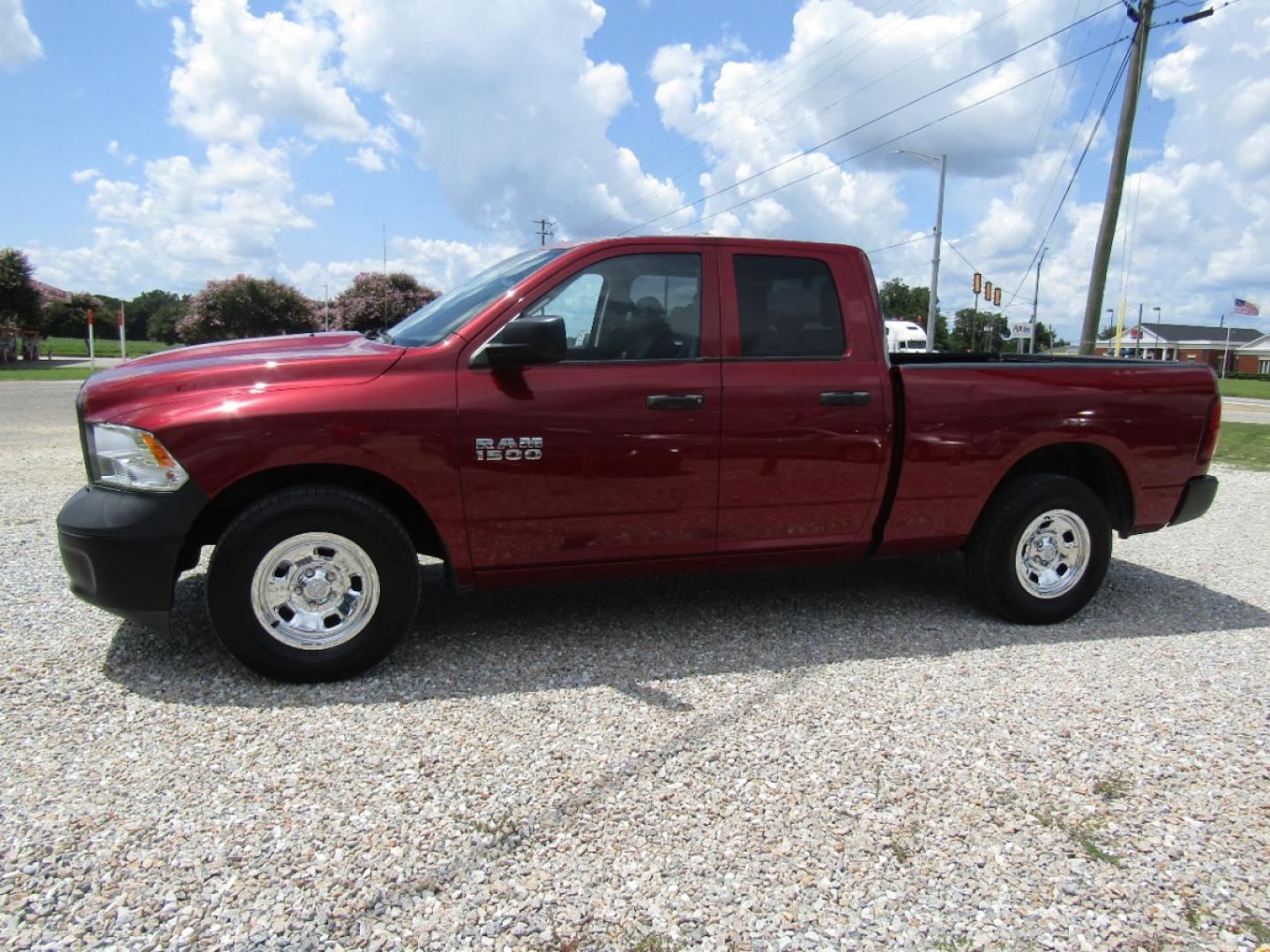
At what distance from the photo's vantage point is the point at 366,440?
133 inches

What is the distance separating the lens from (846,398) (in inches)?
157

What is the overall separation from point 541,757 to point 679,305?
2.07 metres

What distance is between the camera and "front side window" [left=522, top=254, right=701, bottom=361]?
3754 millimetres

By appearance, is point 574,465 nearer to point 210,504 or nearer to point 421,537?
point 421,537

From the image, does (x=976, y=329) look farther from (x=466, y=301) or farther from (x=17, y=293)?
(x=466, y=301)

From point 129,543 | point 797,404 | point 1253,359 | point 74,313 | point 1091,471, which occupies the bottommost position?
point 129,543

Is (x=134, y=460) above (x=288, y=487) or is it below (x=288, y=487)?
above

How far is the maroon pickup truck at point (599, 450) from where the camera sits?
3.30 meters

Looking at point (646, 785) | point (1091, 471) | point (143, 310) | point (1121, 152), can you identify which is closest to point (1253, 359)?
point (1121, 152)

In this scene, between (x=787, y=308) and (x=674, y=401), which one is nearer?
(x=674, y=401)

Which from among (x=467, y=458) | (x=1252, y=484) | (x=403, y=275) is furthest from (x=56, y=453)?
(x=403, y=275)

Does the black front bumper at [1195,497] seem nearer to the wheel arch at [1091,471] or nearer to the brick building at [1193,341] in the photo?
the wheel arch at [1091,471]

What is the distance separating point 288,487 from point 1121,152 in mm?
15299

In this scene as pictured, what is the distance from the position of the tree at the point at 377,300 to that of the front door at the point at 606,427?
142 feet
